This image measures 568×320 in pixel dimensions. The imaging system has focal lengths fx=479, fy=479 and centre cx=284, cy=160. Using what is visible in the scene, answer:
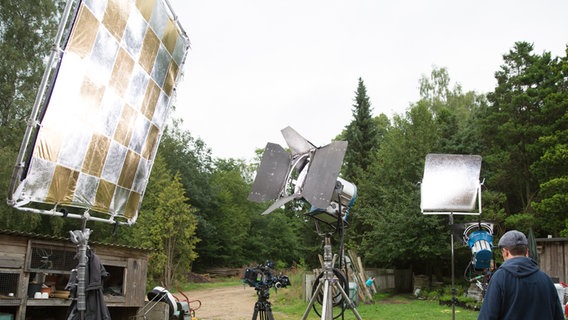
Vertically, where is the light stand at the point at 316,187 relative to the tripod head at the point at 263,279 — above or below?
above

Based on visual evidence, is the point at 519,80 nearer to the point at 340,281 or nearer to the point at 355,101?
the point at 355,101

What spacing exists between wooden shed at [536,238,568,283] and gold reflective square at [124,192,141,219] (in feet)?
37.4

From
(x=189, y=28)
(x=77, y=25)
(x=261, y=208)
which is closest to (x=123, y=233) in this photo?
(x=189, y=28)

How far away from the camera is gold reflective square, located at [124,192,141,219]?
704 centimetres

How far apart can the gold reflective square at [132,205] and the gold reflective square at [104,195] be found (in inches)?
21.3

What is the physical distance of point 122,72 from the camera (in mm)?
6230

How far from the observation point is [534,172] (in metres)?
19.0

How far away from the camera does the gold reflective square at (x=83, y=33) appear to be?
5105 millimetres

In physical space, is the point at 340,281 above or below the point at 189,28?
below

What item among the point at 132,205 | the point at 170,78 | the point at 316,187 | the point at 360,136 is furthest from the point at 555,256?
the point at 360,136

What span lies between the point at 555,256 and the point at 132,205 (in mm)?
11839

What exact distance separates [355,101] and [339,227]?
79.1 feet

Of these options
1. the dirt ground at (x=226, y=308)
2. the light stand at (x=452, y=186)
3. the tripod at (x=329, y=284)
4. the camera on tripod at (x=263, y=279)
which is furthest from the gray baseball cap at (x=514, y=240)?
the dirt ground at (x=226, y=308)

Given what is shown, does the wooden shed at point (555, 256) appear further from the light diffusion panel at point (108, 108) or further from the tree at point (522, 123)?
the light diffusion panel at point (108, 108)
